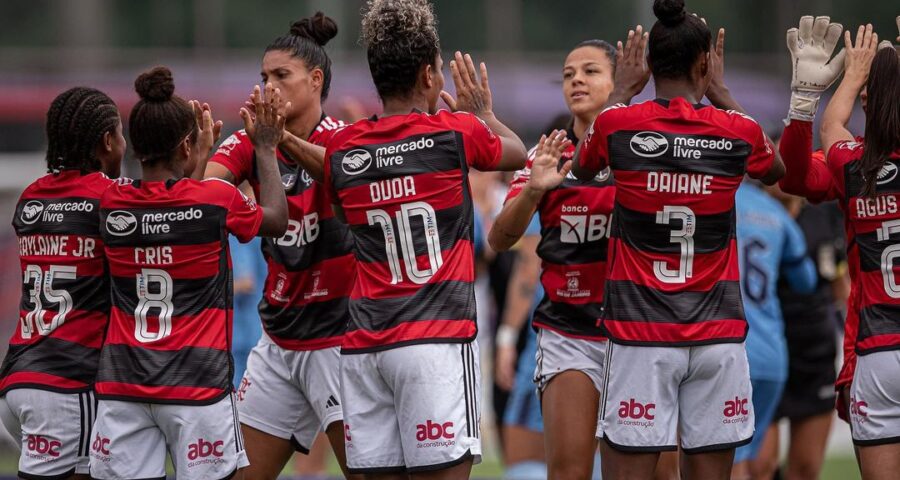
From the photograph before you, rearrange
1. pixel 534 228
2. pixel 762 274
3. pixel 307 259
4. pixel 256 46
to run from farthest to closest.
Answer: pixel 256 46 < pixel 762 274 < pixel 534 228 < pixel 307 259

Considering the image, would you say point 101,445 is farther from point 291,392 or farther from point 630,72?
point 630,72

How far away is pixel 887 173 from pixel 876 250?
0.32 metres

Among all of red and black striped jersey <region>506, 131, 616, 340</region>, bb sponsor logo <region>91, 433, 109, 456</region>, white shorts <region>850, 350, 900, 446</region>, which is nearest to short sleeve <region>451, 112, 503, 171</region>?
red and black striped jersey <region>506, 131, 616, 340</region>

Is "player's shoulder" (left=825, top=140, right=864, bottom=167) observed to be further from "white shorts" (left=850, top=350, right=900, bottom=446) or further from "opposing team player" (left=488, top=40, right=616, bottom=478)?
"opposing team player" (left=488, top=40, right=616, bottom=478)

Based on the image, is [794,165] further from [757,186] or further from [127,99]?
[127,99]

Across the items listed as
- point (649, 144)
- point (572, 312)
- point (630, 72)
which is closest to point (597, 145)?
point (649, 144)

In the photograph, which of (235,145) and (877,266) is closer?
(877,266)

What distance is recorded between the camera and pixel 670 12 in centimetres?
514

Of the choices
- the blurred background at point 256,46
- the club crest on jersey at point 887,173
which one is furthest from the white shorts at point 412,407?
the blurred background at point 256,46

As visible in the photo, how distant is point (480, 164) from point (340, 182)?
58cm

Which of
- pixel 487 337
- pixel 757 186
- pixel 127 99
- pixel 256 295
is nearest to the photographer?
pixel 757 186

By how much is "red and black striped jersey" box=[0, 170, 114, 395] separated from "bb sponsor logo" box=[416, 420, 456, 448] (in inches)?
59.5

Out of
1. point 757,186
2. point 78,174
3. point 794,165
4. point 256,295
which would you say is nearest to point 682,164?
point 794,165

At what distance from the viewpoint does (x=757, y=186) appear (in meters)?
9.08
